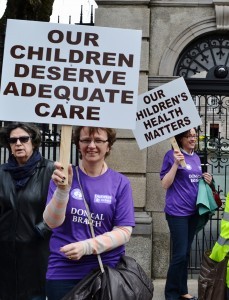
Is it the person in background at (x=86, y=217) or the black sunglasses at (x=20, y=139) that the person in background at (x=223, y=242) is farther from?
the black sunglasses at (x=20, y=139)

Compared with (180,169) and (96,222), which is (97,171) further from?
(180,169)

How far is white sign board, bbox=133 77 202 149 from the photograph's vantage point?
591 centimetres

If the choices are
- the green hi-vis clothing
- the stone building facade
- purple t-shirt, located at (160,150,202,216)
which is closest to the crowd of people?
purple t-shirt, located at (160,150,202,216)

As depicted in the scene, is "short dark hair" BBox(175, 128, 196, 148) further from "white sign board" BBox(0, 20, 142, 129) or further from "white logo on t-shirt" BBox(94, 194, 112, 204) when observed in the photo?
"white logo on t-shirt" BBox(94, 194, 112, 204)

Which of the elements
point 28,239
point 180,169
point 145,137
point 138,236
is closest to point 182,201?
point 180,169

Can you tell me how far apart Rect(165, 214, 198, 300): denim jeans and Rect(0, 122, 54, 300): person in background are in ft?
7.14

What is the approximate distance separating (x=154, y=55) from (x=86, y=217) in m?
4.79

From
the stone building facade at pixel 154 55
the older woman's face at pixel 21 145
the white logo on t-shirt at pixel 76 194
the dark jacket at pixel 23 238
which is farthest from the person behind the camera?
the stone building facade at pixel 154 55

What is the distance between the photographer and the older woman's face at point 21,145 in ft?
13.4

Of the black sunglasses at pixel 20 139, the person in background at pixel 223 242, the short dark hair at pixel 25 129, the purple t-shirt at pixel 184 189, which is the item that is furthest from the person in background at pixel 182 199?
the black sunglasses at pixel 20 139

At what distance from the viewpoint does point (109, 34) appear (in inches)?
131

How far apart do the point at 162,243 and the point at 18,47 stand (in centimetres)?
466

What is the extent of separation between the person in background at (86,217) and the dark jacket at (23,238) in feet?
2.46

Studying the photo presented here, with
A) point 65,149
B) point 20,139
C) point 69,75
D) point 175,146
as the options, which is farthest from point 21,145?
point 175,146
